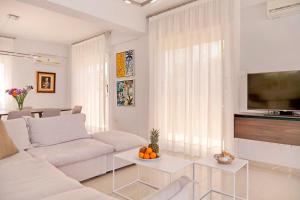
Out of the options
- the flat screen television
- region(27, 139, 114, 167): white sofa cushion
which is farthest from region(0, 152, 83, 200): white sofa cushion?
the flat screen television

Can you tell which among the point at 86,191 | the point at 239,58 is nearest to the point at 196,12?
the point at 239,58

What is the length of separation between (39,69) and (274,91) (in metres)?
6.34

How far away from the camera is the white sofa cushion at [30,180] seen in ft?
4.99

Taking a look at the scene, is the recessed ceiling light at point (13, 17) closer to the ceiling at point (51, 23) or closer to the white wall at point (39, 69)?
the ceiling at point (51, 23)

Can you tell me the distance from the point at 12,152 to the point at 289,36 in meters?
3.97

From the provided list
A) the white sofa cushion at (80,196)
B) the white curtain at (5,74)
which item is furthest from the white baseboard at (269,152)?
the white curtain at (5,74)

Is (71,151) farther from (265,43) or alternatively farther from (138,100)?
(265,43)

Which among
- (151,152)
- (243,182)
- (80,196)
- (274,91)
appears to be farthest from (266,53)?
(80,196)

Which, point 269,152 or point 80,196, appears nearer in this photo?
point 80,196

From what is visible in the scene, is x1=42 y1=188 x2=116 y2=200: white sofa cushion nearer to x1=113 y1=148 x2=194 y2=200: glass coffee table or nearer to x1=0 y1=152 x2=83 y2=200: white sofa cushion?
x1=0 y1=152 x2=83 y2=200: white sofa cushion

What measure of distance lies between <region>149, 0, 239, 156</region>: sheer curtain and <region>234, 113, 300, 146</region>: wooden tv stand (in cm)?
27

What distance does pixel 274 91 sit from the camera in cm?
302

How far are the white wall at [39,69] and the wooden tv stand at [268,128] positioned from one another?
576cm

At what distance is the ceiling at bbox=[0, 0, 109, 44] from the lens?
417cm
